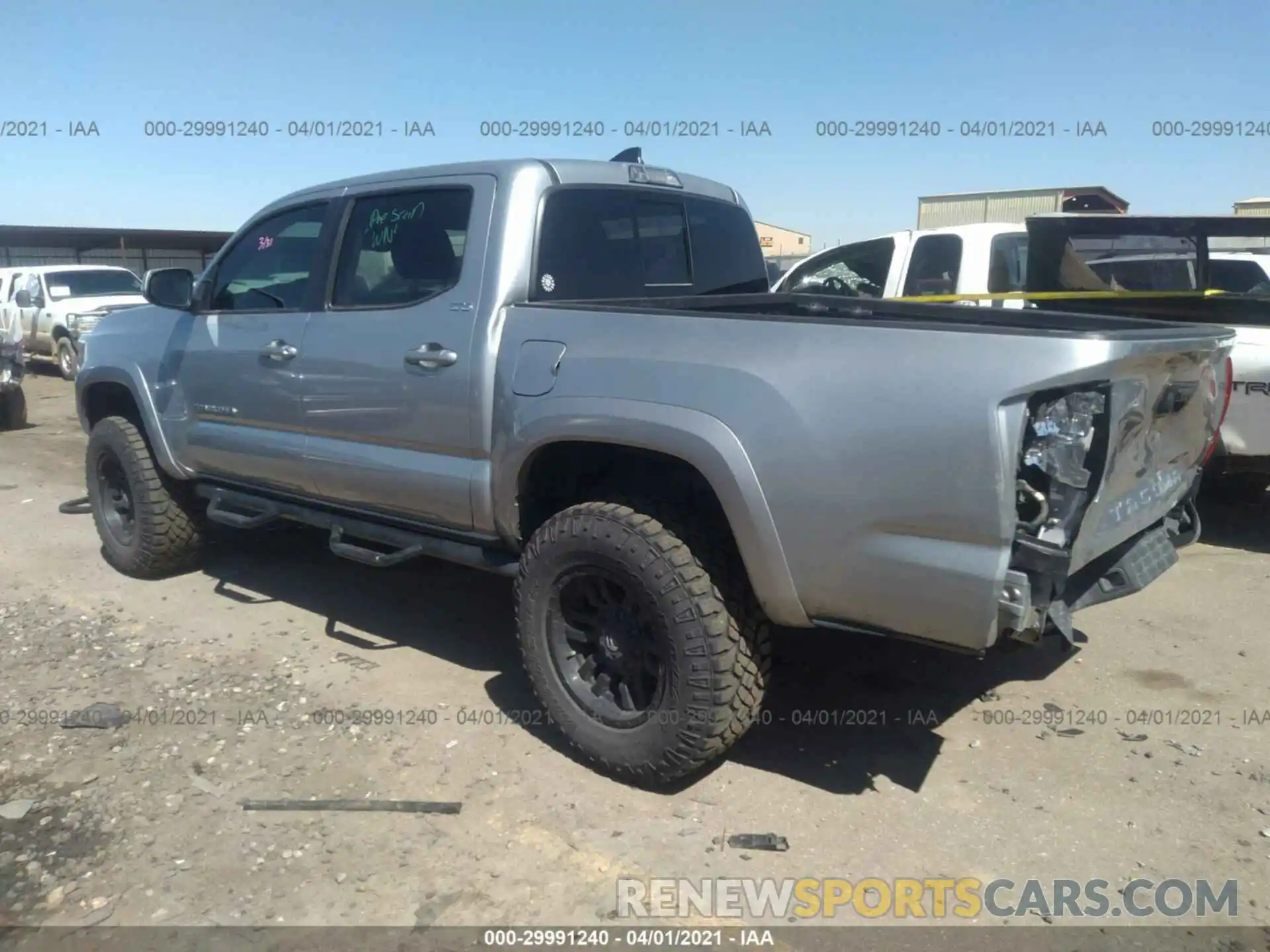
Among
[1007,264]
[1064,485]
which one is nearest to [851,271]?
[1007,264]

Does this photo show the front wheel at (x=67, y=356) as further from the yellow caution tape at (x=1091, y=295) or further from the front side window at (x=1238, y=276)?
the front side window at (x=1238, y=276)

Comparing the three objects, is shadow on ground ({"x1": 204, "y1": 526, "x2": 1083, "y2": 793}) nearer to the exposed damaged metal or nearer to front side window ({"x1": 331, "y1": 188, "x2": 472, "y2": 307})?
the exposed damaged metal

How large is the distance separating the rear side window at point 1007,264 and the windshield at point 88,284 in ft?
45.5

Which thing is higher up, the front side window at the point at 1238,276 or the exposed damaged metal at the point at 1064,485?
the front side window at the point at 1238,276

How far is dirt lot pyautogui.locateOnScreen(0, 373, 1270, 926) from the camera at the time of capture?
2838 mm

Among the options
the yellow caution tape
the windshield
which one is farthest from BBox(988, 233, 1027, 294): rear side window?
the windshield

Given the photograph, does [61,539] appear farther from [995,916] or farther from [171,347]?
[995,916]

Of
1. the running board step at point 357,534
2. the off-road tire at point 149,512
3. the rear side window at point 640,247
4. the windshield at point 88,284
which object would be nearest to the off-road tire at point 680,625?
the running board step at point 357,534

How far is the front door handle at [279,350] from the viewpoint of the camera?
4.20 metres

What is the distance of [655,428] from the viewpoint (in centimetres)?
300

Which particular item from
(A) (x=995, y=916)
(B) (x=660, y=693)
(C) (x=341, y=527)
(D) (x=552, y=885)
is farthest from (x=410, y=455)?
(A) (x=995, y=916)

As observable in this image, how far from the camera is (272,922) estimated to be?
2.65m

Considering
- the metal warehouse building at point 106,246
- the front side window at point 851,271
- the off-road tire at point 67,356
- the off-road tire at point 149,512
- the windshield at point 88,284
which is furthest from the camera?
the metal warehouse building at point 106,246

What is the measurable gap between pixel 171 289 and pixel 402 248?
1.69 m
